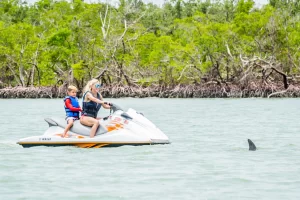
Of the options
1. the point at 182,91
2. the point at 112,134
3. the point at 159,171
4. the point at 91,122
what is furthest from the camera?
the point at 182,91

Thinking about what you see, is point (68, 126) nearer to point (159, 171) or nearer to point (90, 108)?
point (90, 108)

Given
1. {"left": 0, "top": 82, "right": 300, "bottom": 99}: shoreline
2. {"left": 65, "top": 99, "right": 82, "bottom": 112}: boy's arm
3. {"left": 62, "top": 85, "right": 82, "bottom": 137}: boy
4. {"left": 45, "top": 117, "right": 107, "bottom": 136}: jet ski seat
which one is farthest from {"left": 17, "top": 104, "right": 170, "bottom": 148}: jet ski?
{"left": 0, "top": 82, "right": 300, "bottom": 99}: shoreline

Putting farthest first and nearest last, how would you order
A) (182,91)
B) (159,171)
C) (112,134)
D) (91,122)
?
1. (182,91)
2. (112,134)
3. (91,122)
4. (159,171)

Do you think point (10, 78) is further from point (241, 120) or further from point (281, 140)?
point (281, 140)

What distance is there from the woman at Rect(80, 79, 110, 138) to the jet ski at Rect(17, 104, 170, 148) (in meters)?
0.15

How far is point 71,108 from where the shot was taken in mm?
13023

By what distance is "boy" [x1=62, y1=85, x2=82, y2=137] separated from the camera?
12.9m

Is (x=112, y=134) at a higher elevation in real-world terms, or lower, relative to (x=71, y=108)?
lower

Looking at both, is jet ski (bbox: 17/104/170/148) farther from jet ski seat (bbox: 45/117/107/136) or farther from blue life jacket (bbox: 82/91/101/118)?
blue life jacket (bbox: 82/91/101/118)

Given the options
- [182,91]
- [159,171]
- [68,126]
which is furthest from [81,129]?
[182,91]

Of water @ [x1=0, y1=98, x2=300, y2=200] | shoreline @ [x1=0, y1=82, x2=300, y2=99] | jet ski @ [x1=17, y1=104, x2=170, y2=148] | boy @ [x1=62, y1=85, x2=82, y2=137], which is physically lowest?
shoreline @ [x1=0, y1=82, x2=300, y2=99]

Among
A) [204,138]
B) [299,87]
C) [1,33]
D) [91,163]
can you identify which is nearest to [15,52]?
[1,33]

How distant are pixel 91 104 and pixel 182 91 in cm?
3604

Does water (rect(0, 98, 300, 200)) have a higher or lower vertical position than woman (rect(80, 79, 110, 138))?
lower
